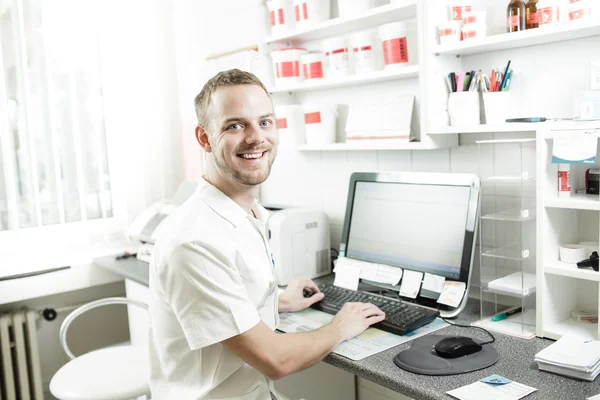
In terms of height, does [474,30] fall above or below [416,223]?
above

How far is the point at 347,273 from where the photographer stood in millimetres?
2074

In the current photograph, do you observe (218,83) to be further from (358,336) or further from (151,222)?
(151,222)

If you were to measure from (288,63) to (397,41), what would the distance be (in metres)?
0.56

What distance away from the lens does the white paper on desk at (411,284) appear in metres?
1.86

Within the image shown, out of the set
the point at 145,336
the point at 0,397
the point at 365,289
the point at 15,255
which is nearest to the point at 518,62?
the point at 365,289

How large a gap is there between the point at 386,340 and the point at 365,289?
0.49 meters

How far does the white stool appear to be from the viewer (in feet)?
6.44

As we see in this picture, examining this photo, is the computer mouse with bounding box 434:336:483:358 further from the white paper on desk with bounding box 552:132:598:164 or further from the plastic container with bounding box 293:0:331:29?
the plastic container with bounding box 293:0:331:29

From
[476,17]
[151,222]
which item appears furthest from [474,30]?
[151,222]

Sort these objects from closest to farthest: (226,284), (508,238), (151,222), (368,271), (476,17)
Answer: (226,284) < (476,17) < (508,238) < (368,271) < (151,222)

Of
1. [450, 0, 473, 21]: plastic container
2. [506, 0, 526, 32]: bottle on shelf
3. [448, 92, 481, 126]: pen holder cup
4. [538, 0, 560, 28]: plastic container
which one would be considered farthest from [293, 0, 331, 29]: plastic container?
[538, 0, 560, 28]: plastic container

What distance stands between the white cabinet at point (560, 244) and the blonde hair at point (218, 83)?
2.52 ft

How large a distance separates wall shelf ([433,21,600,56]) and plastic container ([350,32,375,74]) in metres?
0.32

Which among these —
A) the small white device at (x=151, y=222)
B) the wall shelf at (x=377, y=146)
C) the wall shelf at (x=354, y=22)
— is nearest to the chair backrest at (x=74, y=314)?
the small white device at (x=151, y=222)
